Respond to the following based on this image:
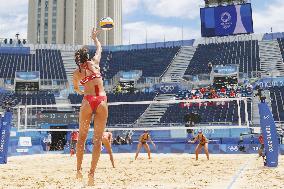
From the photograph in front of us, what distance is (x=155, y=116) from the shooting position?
96.2 ft

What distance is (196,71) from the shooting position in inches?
1411

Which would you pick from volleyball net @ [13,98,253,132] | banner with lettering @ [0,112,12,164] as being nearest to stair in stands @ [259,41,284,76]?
volleyball net @ [13,98,253,132]

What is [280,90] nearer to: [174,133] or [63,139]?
[174,133]

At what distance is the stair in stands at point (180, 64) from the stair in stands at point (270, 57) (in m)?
7.61

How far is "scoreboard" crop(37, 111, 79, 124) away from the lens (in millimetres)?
25562

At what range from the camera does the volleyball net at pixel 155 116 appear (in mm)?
25328

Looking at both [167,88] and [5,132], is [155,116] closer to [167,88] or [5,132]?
[167,88]

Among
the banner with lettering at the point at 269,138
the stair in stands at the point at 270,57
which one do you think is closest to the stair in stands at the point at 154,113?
the stair in stands at the point at 270,57

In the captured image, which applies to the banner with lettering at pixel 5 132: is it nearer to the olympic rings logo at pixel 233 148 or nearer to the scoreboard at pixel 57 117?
the olympic rings logo at pixel 233 148

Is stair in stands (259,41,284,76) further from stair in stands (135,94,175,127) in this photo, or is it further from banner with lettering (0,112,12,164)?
banner with lettering (0,112,12,164)

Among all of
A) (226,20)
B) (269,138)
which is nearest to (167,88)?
(226,20)

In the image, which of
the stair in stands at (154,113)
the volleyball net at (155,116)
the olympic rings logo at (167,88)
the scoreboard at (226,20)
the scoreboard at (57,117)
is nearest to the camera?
the volleyball net at (155,116)

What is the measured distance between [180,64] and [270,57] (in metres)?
9.31

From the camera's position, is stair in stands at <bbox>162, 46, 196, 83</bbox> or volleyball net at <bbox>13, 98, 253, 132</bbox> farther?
stair in stands at <bbox>162, 46, 196, 83</bbox>
